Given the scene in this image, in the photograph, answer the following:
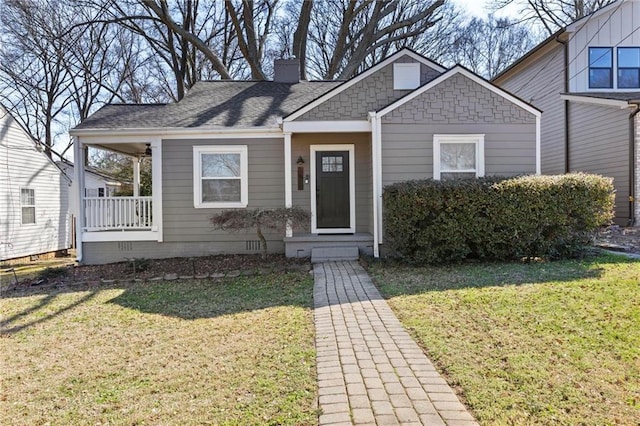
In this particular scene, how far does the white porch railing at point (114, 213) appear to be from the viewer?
968 cm

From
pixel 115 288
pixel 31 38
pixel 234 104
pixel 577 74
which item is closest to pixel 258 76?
pixel 234 104

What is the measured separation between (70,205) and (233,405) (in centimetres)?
1697

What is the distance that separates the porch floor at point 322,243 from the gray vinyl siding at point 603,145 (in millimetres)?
7755

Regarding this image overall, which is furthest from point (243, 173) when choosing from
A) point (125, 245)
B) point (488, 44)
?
point (488, 44)

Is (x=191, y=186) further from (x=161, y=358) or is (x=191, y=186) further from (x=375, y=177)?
(x=161, y=358)

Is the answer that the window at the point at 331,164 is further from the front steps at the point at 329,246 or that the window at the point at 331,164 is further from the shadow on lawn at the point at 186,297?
the shadow on lawn at the point at 186,297

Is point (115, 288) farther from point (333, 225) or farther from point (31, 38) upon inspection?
point (31, 38)

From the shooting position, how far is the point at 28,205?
46.3 feet

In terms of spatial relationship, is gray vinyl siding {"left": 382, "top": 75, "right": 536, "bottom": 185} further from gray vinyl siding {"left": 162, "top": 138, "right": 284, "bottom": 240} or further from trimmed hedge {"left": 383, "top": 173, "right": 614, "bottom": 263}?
gray vinyl siding {"left": 162, "top": 138, "right": 284, "bottom": 240}

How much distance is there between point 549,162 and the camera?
14992 mm

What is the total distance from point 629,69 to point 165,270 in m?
15.1

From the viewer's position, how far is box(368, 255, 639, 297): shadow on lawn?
5938 millimetres

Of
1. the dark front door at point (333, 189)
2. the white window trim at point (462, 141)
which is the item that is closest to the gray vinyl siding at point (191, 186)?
the dark front door at point (333, 189)

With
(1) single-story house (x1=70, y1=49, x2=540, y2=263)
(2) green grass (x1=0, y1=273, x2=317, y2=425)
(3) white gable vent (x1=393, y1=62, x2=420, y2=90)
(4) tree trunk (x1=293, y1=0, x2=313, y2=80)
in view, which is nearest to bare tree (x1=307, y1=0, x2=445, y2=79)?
(4) tree trunk (x1=293, y1=0, x2=313, y2=80)
